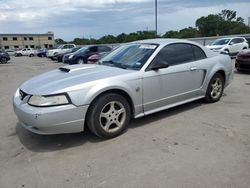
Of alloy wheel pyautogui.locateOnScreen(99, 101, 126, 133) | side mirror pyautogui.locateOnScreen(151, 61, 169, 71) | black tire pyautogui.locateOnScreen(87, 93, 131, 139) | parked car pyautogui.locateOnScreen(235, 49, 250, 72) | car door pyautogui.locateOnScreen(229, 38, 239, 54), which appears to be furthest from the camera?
car door pyautogui.locateOnScreen(229, 38, 239, 54)

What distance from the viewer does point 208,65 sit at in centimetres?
577

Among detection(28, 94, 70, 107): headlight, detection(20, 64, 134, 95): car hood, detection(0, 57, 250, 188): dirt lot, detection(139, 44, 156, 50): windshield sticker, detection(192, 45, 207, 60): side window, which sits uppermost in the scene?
detection(139, 44, 156, 50): windshield sticker

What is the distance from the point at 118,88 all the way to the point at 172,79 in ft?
4.02

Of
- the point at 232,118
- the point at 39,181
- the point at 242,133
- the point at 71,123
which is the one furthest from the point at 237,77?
the point at 39,181

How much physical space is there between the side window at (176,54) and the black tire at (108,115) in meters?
1.09

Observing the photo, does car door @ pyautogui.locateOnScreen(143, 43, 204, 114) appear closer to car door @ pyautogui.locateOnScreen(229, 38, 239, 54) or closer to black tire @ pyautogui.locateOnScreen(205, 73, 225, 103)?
black tire @ pyautogui.locateOnScreen(205, 73, 225, 103)

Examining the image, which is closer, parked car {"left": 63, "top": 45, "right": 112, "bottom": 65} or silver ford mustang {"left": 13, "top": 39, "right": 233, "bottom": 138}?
silver ford mustang {"left": 13, "top": 39, "right": 233, "bottom": 138}

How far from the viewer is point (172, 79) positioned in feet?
16.5

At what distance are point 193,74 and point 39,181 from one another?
139 inches

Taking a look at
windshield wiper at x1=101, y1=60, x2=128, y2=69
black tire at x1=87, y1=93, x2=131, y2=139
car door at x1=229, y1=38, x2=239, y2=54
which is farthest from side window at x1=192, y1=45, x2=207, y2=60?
car door at x1=229, y1=38, x2=239, y2=54

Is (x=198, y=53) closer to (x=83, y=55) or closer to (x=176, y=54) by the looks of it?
(x=176, y=54)

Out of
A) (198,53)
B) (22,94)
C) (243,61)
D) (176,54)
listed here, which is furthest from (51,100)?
(243,61)

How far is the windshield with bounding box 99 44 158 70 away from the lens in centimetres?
482

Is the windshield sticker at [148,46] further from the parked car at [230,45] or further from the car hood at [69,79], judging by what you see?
the parked car at [230,45]
